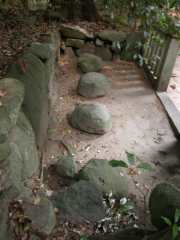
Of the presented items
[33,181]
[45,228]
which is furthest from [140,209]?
[33,181]

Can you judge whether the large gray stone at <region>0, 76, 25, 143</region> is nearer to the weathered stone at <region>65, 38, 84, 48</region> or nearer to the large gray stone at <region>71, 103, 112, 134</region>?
the large gray stone at <region>71, 103, 112, 134</region>

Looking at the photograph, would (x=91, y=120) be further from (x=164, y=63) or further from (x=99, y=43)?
(x=99, y=43)

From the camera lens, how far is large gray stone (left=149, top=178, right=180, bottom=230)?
176 cm

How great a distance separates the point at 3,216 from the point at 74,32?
525 cm

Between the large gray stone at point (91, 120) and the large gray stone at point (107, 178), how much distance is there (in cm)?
83

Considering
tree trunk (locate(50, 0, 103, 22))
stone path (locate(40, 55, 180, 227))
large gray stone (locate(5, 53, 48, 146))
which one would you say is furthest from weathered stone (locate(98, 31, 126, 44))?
large gray stone (locate(5, 53, 48, 146))

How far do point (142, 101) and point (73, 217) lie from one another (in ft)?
10.7

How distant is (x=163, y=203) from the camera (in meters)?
1.84

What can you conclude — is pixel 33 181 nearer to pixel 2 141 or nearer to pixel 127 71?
pixel 2 141

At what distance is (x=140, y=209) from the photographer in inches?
95.3

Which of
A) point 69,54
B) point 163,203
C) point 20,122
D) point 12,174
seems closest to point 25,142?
point 20,122

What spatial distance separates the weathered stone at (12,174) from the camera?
5.61ft

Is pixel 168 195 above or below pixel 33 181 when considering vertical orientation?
above

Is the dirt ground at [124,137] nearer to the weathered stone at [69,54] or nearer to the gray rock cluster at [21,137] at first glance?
the gray rock cluster at [21,137]
